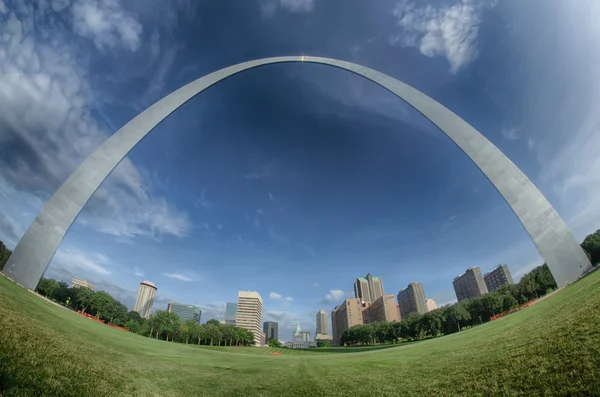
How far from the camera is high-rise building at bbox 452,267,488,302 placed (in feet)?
435

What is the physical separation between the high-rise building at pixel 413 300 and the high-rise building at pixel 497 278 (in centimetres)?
3914

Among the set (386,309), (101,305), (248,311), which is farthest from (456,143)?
(248,311)

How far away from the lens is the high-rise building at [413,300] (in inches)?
6312

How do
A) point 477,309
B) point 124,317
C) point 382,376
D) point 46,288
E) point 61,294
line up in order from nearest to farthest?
point 382,376, point 46,288, point 61,294, point 477,309, point 124,317

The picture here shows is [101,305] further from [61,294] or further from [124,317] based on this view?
[124,317]

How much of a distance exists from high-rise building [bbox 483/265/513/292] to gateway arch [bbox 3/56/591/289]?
15753 centimetres

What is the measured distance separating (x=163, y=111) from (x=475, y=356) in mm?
25172

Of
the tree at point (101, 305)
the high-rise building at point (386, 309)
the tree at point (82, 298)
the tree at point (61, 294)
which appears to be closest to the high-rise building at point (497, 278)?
the high-rise building at point (386, 309)

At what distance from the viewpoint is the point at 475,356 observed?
222 inches

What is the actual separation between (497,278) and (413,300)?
50.9 metres

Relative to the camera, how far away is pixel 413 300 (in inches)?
6471

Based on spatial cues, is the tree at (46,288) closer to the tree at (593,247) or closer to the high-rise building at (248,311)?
the tree at (593,247)

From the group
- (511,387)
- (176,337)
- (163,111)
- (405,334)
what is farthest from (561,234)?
(176,337)

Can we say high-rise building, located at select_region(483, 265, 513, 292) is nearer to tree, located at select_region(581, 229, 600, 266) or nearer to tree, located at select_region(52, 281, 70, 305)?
tree, located at select_region(581, 229, 600, 266)
